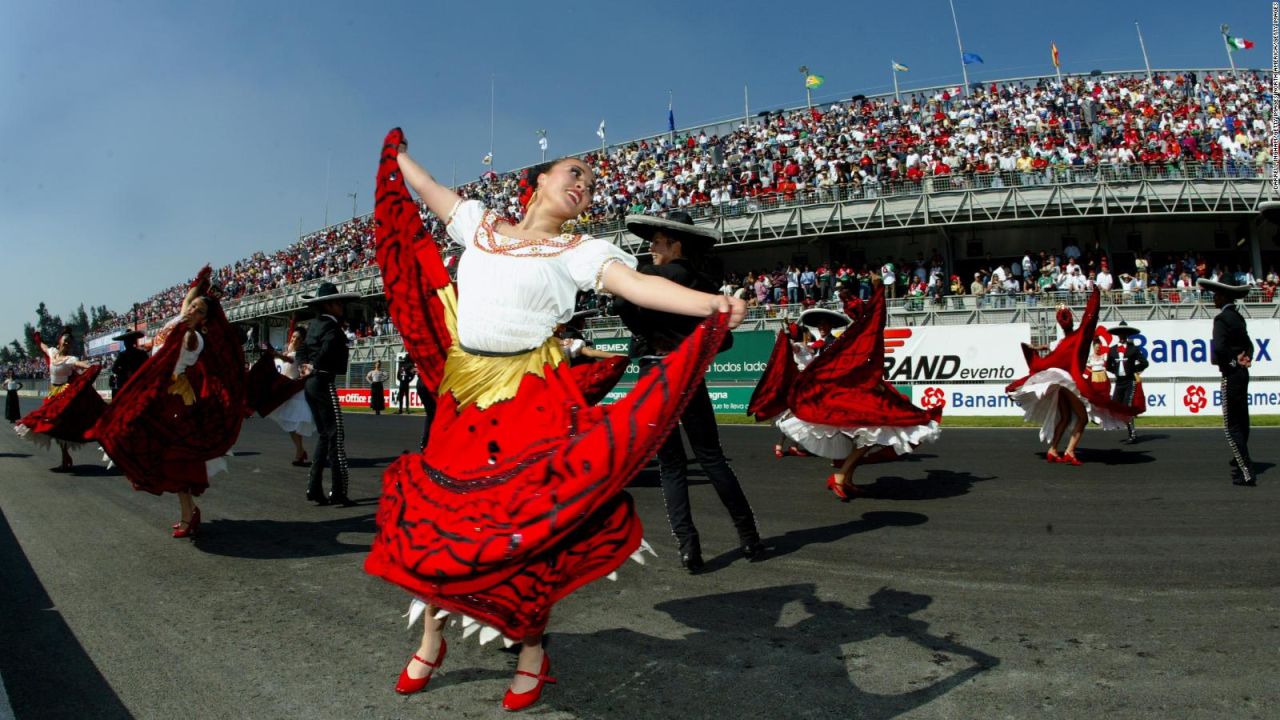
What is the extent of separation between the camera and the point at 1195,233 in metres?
26.8

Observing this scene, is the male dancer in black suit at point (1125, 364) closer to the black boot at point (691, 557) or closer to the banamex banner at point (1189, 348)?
the banamex banner at point (1189, 348)

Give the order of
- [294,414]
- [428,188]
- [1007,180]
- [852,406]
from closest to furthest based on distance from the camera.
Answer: [428,188]
[852,406]
[294,414]
[1007,180]

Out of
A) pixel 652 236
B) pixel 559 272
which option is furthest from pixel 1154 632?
pixel 652 236

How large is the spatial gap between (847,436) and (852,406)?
262mm

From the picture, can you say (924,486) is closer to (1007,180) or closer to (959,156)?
(1007,180)

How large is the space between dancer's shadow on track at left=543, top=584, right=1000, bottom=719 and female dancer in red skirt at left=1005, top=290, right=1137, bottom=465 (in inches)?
259

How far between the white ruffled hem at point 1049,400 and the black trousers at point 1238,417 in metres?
1.58

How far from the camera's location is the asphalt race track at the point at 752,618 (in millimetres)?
2914

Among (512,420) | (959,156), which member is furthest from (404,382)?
(512,420)

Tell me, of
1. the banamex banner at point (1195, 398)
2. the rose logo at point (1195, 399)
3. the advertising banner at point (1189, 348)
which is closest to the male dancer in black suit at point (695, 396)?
the banamex banner at point (1195, 398)

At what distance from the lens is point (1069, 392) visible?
9.57 metres

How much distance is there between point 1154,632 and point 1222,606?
2.15ft

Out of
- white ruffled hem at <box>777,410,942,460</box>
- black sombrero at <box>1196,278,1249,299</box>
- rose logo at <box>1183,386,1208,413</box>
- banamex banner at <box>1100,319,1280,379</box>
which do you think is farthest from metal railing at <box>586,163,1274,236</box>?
white ruffled hem at <box>777,410,942,460</box>

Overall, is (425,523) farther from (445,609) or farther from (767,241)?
(767,241)
